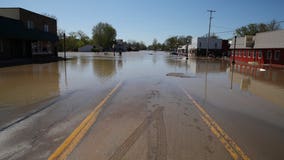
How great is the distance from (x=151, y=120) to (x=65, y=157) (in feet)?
9.16

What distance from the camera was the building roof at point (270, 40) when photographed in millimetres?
29938

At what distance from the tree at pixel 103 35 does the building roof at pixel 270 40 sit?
300ft

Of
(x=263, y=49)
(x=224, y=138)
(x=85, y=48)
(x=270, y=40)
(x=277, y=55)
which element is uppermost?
(x=85, y=48)

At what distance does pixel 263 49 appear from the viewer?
3441cm

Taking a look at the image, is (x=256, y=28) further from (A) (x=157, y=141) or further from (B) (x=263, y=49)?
(A) (x=157, y=141)

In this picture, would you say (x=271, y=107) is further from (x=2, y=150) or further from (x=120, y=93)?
(x=2, y=150)

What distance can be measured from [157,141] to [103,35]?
388 feet

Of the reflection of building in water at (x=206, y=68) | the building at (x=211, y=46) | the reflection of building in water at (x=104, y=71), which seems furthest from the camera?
the building at (x=211, y=46)

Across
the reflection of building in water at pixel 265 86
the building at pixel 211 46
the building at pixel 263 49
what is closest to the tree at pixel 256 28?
the building at pixel 211 46

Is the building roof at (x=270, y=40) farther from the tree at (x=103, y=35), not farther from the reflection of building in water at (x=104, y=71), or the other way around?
the tree at (x=103, y=35)

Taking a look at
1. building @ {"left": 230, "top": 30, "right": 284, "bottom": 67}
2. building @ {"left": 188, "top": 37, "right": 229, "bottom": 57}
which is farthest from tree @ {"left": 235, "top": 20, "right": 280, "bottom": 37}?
building @ {"left": 230, "top": 30, "right": 284, "bottom": 67}

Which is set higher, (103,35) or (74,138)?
(103,35)

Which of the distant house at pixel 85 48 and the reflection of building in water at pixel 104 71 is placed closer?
the reflection of building in water at pixel 104 71

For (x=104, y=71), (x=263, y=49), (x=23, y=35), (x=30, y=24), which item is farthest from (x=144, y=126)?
(x=263, y=49)
